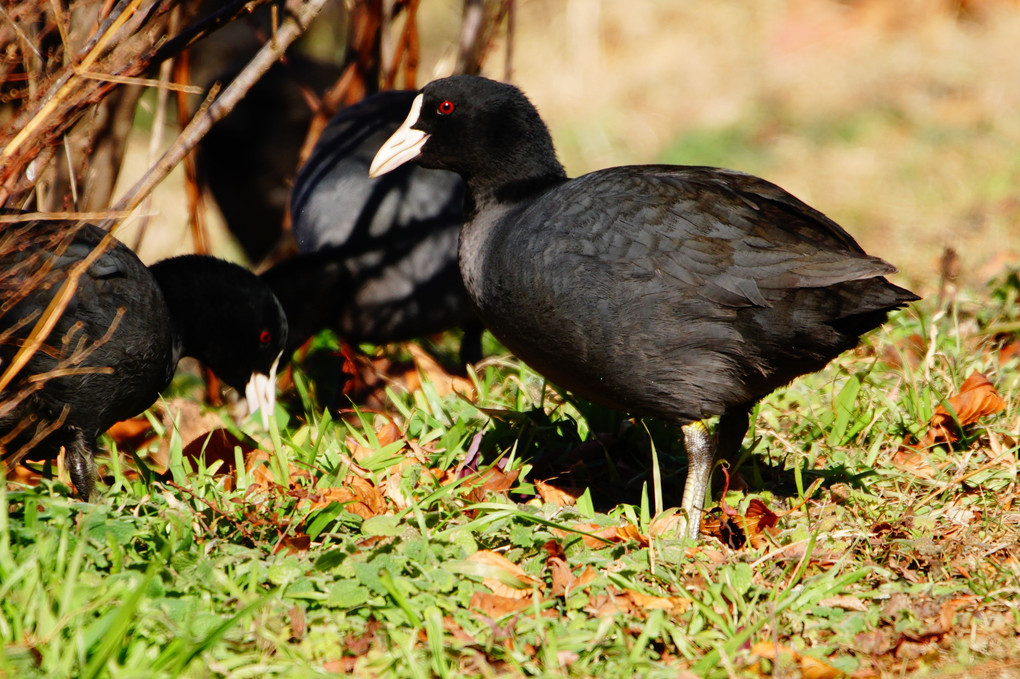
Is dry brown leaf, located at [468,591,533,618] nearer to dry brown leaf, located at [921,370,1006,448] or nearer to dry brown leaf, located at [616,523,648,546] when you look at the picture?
dry brown leaf, located at [616,523,648,546]

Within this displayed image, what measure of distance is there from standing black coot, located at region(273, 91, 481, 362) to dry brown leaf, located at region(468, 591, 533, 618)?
1.99m

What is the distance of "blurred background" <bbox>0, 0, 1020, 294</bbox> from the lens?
647 centimetres

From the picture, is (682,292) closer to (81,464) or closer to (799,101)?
(81,464)

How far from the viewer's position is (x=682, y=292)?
2.88 m

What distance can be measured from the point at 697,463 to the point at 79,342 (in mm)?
1807

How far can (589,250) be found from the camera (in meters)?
2.95

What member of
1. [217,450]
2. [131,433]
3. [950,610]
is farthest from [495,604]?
[131,433]

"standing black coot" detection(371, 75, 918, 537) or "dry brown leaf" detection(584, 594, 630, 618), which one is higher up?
"standing black coot" detection(371, 75, 918, 537)

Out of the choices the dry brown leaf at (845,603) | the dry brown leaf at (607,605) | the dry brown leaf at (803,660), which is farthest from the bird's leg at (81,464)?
the dry brown leaf at (845,603)

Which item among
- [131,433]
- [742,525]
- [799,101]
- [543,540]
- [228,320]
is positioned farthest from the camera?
[799,101]

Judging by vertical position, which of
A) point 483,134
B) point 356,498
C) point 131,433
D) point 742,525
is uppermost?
point 483,134

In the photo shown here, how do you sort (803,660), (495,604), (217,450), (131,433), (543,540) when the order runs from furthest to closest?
(131,433), (217,450), (543,540), (495,604), (803,660)

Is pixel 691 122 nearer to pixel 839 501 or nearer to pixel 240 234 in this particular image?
pixel 240 234

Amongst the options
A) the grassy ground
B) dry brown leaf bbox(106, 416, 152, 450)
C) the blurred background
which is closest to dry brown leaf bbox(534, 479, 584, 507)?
the grassy ground
